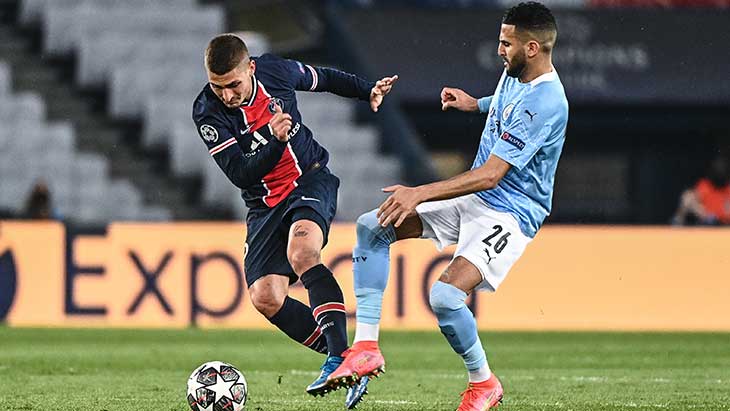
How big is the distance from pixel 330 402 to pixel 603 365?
298 centimetres

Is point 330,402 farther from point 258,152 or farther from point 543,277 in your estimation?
point 543,277

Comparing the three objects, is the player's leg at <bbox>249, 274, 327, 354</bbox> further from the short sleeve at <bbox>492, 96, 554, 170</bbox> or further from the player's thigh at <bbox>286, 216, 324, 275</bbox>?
the short sleeve at <bbox>492, 96, 554, 170</bbox>

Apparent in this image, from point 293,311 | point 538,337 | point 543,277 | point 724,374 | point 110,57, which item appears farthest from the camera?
point 110,57

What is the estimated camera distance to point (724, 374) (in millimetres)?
9258

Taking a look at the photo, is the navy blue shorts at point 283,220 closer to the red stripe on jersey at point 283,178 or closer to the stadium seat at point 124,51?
the red stripe on jersey at point 283,178

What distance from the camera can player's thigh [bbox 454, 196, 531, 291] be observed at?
21.7ft

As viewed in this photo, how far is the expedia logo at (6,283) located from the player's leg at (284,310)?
6.24 m

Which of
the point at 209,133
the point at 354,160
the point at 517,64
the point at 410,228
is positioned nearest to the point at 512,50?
the point at 517,64

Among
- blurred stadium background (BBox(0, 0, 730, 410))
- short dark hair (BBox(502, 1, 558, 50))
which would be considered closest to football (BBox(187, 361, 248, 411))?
short dark hair (BBox(502, 1, 558, 50))

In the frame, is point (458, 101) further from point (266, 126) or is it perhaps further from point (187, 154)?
point (187, 154)

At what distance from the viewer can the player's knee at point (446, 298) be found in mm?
6484

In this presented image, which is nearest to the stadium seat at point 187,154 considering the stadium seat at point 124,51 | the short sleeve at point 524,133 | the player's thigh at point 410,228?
the stadium seat at point 124,51

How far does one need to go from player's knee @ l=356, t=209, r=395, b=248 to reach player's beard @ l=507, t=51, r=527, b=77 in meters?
0.88

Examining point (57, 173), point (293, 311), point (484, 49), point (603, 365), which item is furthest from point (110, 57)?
point (293, 311)
